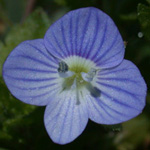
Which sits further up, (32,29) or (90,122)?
(32,29)

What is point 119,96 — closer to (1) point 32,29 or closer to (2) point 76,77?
(2) point 76,77

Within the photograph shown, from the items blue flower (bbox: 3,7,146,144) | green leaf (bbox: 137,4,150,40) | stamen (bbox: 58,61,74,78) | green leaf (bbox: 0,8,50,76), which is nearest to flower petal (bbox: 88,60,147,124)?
Answer: blue flower (bbox: 3,7,146,144)

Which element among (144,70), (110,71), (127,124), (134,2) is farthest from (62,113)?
(134,2)

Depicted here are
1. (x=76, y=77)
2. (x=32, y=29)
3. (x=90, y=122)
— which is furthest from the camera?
(x=90, y=122)

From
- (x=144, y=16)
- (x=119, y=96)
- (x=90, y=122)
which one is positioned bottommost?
(x=90, y=122)

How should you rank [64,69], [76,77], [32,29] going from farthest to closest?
[32,29], [76,77], [64,69]

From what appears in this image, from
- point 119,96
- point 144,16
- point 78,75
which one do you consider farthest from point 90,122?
point 144,16

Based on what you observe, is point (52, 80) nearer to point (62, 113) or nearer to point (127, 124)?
point (62, 113)
